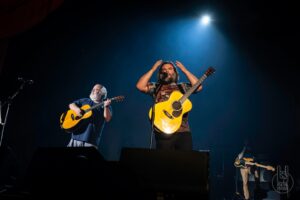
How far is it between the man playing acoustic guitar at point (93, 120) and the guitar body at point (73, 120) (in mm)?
39

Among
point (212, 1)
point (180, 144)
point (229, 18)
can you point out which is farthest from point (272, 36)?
point (180, 144)

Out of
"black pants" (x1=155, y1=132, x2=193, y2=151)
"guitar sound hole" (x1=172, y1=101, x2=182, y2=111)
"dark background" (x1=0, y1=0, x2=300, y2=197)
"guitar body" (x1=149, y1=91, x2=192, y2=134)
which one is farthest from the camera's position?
"dark background" (x1=0, y1=0, x2=300, y2=197)

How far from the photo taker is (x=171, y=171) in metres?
1.79

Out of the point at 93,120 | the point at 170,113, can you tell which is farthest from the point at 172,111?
the point at 93,120

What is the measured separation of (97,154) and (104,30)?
5.31 meters

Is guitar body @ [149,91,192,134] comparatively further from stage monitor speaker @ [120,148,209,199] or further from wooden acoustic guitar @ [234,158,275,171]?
wooden acoustic guitar @ [234,158,275,171]

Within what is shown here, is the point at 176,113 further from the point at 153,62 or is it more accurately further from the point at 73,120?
the point at 153,62

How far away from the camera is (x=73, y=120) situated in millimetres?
5332

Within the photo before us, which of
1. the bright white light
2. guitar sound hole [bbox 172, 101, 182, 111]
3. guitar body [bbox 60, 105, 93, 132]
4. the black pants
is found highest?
the bright white light

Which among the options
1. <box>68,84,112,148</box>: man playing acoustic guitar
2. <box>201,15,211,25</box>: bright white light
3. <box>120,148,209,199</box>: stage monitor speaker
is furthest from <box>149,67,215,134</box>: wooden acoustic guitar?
<box>201,15,211,25</box>: bright white light

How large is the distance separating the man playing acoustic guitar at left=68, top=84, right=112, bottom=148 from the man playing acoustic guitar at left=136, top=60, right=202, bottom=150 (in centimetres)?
149

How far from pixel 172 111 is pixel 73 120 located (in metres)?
2.18

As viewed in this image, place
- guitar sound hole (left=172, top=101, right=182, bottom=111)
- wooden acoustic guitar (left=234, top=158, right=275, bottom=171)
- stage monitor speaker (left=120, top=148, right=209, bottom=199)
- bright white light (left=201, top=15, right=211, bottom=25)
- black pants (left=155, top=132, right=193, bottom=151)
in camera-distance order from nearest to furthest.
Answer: stage monitor speaker (left=120, top=148, right=209, bottom=199) < black pants (left=155, top=132, right=193, bottom=151) < guitar sound hole (left=172, top=101, right=182, bottom=111) < wooden acoustic guitar (left=234, top=158, right=275, bottom=171) < bright white light (left=201, top=15, right=211, bottom=25)

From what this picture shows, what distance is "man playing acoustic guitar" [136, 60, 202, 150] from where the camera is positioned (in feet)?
12.0
